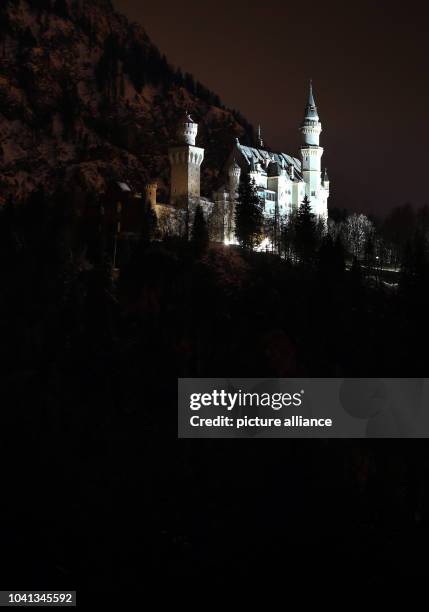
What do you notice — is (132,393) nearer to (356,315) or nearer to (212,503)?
(212,503)

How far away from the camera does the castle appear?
100 meters

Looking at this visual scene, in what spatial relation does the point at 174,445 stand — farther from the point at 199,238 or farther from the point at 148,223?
the point at 148,223

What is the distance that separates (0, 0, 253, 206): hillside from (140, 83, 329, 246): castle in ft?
34.6

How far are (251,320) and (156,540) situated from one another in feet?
71.3

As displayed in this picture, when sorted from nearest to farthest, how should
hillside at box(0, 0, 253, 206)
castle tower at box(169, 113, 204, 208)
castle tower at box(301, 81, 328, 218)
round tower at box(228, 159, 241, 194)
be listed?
castle tower at box(169, 113, 204, 208) → round tower at box(228, 159, 241, 194) → castle tower at box(301, 81, 328, 218) → hillside at box(0, 0, 253, 206)

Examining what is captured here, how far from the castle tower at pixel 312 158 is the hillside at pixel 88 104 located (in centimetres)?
1364

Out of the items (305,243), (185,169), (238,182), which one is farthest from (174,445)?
(238,182)

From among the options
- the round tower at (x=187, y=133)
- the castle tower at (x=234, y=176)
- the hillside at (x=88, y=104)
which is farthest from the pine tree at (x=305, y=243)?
the hillside at (x=88, y=104)

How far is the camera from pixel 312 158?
128625 mm

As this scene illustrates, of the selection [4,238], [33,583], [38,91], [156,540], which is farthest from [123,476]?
[38,91]

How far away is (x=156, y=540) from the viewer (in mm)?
67875

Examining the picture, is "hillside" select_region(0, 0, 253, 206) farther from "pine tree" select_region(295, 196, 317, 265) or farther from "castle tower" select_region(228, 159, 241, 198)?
"pine tree" select_region(295, 196, 317, 265)

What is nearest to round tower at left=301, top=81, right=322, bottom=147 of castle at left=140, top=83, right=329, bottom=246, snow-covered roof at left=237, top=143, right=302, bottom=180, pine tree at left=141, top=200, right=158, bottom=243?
castle at left=140, top=83, right=329, bottom=246

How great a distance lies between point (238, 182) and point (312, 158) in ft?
53.8
